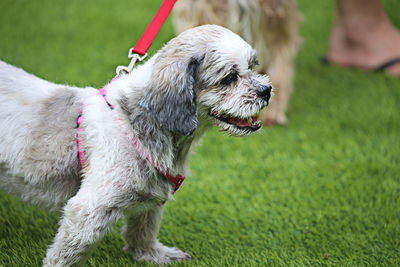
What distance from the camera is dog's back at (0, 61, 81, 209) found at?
88.4 inches

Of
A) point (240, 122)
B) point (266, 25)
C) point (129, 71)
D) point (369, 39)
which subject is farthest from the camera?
point (369, 39)

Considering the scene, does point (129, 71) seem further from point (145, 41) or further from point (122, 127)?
point (122, 127)

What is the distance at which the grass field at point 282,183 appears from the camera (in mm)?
2830

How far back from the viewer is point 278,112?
15.3 ft

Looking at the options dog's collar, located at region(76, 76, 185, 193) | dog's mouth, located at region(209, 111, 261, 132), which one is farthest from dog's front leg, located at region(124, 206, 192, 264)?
dog's mouth, located at region(209, 111, 261, 132)

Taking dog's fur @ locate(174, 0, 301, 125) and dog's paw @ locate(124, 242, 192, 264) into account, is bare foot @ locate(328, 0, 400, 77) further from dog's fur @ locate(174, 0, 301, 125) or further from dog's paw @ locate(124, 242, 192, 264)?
dog's paw @ locate(124, 242, 192, 264)

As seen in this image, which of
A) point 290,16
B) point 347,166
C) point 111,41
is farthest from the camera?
point 111,41

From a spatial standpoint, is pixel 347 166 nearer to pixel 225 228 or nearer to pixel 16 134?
pixel 225 228

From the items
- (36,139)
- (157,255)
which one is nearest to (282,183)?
(157,255)

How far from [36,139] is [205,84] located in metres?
0.87

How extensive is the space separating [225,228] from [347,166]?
1.34 metres

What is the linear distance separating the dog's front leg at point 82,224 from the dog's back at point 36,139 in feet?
0.64

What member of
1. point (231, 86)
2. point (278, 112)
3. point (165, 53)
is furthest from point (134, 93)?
point (278, 112)

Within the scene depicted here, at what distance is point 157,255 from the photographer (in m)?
2.79
